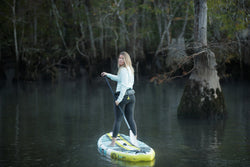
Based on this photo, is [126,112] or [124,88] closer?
[124,88]

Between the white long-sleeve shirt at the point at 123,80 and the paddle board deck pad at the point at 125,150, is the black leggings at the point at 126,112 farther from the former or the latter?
the paddle board deck pad at the point at 125,150

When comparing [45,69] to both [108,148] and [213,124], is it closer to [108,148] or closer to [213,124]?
[213,124]

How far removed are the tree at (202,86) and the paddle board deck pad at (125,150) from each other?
167 inches

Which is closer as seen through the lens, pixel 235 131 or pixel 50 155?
pixel 50 155

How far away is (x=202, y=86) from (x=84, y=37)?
74.1 feet

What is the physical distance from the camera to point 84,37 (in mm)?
35188

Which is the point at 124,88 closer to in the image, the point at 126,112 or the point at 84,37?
the point at 126,112

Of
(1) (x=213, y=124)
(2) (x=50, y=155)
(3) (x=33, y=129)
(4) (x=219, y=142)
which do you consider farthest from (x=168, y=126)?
(2) (x=50, y=155)

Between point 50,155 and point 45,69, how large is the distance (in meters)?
23.2

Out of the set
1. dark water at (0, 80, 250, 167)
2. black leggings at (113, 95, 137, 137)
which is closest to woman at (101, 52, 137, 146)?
black leggings at (113, 95, 137, 137)

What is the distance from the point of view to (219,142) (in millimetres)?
10242

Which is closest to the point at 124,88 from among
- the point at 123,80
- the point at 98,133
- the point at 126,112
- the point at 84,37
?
the point at 123,80

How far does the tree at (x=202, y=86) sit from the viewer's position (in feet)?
44.1

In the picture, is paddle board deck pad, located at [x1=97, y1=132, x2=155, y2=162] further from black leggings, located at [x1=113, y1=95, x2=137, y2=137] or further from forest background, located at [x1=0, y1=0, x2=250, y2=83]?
forest background, located at [x1=0, y1=0, x2=250, y2=83]
